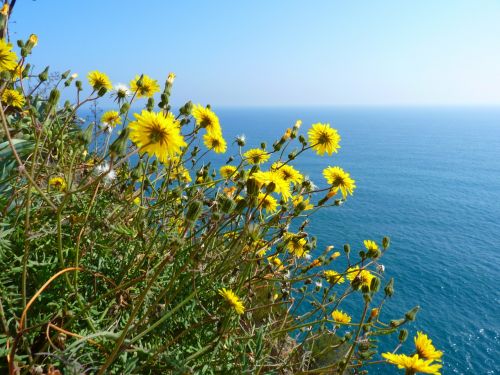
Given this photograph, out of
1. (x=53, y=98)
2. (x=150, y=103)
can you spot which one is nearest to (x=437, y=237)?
(x=150, y=103)

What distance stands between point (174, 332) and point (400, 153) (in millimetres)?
76770

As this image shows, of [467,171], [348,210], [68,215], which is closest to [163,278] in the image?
[68,215]

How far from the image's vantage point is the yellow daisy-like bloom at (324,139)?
2.87 metres

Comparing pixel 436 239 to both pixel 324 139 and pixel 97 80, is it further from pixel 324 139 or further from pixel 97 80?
pixel 97 80

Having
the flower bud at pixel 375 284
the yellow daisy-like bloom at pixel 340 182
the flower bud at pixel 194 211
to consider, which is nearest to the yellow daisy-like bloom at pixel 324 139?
the yellow daisy-like bloom at pixel 340 182

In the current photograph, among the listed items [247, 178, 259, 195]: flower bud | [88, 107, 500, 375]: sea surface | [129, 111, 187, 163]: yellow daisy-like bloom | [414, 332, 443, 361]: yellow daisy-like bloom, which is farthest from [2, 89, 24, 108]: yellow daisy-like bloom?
[414, 332, 443, 361]: yellow daisy-like bloom

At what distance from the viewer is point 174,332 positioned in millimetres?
2340

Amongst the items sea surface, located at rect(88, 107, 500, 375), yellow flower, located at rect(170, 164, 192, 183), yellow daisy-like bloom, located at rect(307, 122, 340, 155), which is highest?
yellow daisy-like bloom, located at rect(307, 122, 340, 155)

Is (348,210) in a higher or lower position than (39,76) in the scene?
lower

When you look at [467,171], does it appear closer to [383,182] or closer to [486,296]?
[383,182]

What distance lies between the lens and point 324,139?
2.92m

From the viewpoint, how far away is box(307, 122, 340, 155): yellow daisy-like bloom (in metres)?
2.87

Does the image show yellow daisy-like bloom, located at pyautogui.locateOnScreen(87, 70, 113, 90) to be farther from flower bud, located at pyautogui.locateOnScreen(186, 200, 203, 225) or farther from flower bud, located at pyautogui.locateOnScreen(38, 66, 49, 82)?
flower bud, located at pyautogui.locateOnScreen(186, 200, 203, 225)

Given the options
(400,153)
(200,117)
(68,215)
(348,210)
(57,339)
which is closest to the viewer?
(57,339)
